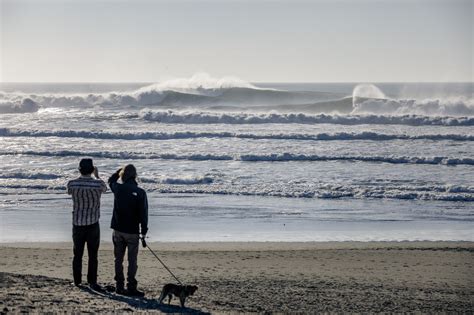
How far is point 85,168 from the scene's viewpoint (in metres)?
7.90

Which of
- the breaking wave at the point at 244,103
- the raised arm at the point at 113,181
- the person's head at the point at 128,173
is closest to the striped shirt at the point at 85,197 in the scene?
the raised arm at the point at 113,181

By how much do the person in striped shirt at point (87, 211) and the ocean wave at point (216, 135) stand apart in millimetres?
21503

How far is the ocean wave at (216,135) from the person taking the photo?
29094 millimetres

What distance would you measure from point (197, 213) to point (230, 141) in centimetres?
1416

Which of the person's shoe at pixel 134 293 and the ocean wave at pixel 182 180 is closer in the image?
the person's shoe at pixel 134 293

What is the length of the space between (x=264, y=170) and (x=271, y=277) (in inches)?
486

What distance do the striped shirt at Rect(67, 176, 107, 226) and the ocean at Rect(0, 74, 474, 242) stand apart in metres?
4.13

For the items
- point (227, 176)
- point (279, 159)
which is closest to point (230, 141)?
point (279, 159)

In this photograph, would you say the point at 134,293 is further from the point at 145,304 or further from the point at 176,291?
the point at 176,291

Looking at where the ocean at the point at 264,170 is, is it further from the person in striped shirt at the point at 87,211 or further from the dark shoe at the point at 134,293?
the dark shoe at the point at 134,293

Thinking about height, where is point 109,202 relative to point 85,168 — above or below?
below

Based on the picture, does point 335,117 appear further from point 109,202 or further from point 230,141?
point 109,202

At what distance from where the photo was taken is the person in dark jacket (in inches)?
304

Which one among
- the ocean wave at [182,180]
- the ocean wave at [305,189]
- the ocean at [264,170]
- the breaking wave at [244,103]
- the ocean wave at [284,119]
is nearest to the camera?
the ocean at [264,170]
